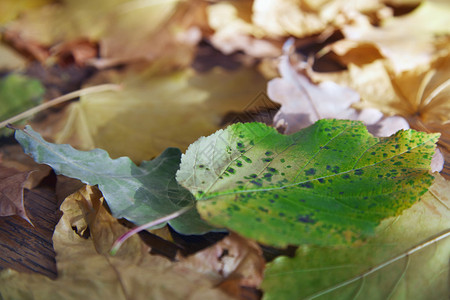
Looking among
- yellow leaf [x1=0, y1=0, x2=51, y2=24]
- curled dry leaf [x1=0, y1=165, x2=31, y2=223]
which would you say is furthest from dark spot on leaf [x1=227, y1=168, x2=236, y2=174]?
yellow leaf [x1=0, y1=0, x2=51, y2=24]

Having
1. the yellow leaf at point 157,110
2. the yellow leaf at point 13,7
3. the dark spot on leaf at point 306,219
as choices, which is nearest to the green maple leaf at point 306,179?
the dark spot on leaf at point 306,219

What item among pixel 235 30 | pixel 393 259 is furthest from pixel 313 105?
pixel 235 30

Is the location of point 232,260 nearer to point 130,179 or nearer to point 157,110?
point 130,179

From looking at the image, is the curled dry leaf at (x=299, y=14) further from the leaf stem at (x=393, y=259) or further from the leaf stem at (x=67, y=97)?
the leaf stem at (x=393, y=259)

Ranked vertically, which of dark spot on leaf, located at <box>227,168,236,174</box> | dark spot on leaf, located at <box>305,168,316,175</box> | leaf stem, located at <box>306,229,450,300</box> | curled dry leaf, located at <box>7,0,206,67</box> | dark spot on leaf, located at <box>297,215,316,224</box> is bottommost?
leaf stem, located at <box>306,229,450,300</box>

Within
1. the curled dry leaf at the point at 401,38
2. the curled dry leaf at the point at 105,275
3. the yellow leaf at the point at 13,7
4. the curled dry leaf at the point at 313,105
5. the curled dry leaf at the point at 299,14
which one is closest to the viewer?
the curled dry leaf at the point at 105,275

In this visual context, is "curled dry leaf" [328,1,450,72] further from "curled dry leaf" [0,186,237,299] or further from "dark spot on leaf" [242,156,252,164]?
"curled dry leaf" [0,186,237,299]

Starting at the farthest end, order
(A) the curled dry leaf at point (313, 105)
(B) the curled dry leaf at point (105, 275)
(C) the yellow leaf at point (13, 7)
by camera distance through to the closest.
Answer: (C) the yellow leaf at point (13, 7)
(A) the curled dry leaf at point (313, 105)
(B) the curled dry leaf at point (105, 275)
